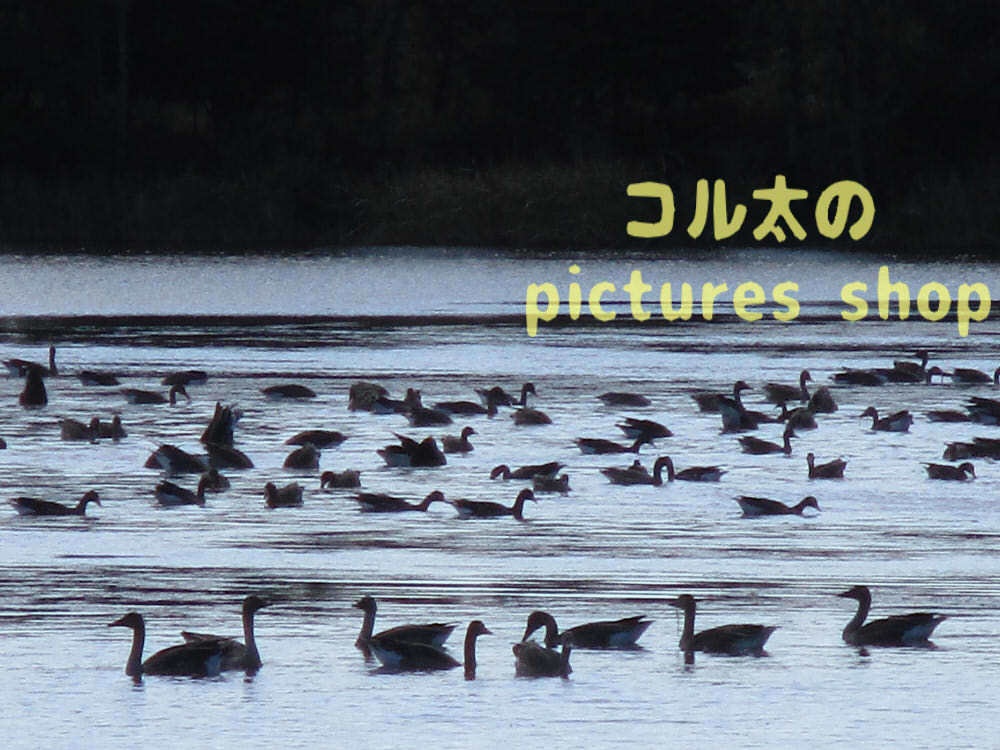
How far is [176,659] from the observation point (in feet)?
48.4

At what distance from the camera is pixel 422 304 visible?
5197 cm

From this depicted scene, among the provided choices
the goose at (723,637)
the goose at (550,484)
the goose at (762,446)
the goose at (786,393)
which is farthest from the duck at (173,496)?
the goose at (786,393)

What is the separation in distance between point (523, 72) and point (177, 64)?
409 inches

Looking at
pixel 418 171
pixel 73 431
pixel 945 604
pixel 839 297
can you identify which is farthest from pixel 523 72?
pixel 945 604

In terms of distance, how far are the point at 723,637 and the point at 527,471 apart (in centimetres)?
828

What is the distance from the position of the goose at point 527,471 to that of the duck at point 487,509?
183 cm

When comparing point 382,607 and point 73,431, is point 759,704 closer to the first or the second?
point 382,607

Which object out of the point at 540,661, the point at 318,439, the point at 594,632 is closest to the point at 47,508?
the point at 318,439

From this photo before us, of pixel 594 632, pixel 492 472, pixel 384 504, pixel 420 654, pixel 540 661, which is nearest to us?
pixel 540 661

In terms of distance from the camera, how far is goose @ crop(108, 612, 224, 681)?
14.6 m

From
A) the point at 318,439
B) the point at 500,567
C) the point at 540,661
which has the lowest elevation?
the point at 540,661

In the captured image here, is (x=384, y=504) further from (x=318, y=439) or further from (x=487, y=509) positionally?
(x=318, y=439)

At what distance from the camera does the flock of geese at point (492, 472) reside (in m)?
14.9

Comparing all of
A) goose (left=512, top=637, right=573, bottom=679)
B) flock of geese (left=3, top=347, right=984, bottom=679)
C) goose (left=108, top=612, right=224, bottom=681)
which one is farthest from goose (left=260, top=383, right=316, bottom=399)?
goose (left=512, top=637, right=573, bottom=679)
